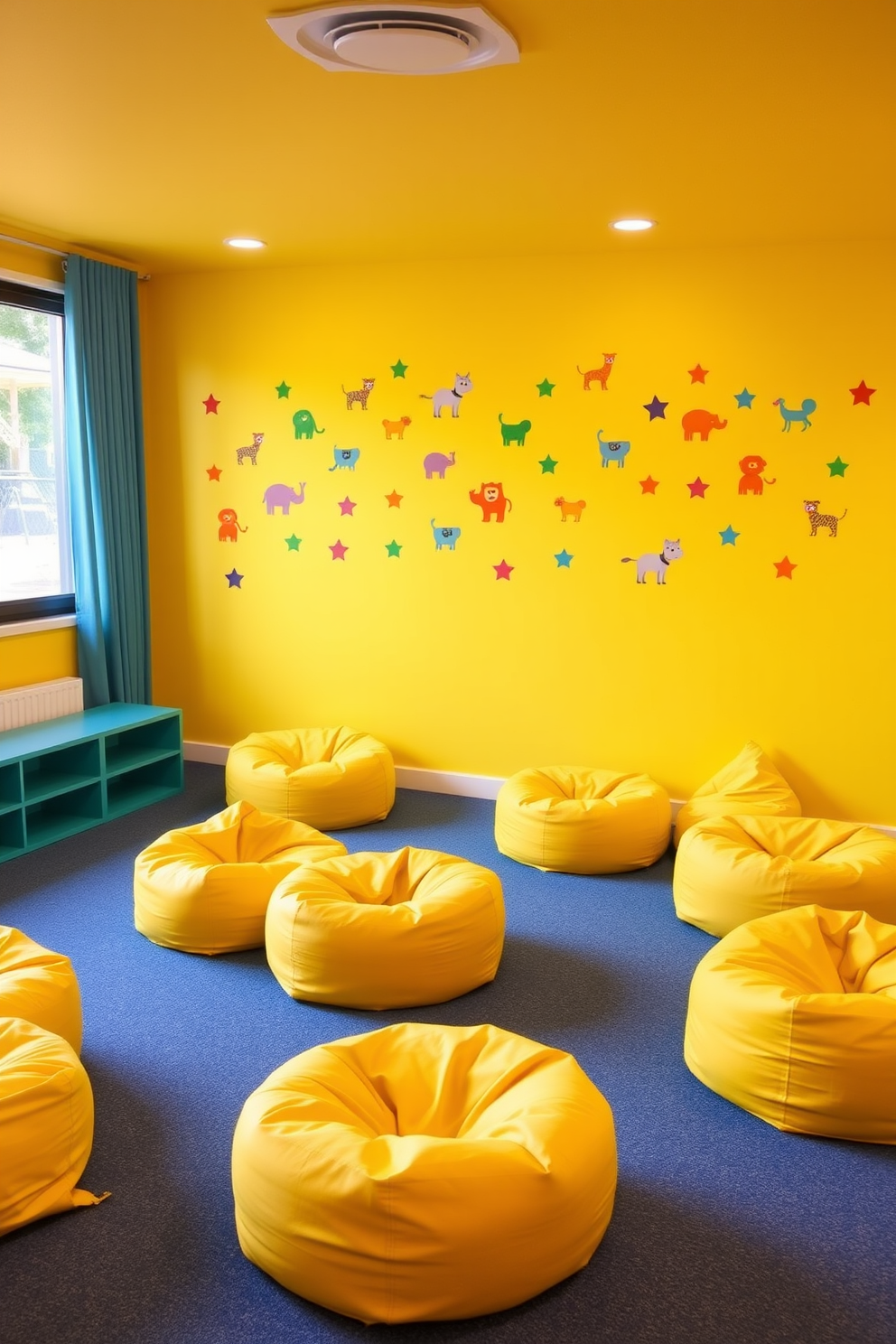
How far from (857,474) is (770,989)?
266cm

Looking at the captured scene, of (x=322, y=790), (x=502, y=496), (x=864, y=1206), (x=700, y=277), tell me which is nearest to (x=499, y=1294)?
(x=864, y=1206)

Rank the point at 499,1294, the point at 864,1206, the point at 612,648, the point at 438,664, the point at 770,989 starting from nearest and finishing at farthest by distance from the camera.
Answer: the point at 499,1294
the point at 864,1206
the point at 770,989
the point at 612,648
the point at 438,664

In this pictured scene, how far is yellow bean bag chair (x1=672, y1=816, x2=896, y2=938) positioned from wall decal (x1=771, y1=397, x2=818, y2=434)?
68.2 inches

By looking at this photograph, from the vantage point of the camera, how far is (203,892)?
3549mm

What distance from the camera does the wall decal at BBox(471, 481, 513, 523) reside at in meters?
5.18

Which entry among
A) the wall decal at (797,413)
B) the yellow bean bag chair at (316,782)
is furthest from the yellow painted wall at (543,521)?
the yellow bean bag chair at (316,782)

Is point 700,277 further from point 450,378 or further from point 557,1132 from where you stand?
point 557,1132

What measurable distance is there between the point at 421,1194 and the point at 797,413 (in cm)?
374

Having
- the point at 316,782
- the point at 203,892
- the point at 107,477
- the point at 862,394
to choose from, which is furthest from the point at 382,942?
the point at 107,477

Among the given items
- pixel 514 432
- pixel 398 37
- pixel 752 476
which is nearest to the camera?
pixel 398 37

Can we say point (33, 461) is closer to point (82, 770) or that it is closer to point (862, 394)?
point (82, 770)

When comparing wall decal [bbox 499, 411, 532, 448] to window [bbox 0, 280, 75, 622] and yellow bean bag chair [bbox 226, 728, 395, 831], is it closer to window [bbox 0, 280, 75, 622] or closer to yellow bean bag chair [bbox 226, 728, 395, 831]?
yellow bean bag chair [bbox 226, 728, 395, 831]

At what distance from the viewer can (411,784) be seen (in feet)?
18.3

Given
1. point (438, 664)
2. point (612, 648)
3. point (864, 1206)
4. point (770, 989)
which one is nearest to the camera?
point (864, 1206)
